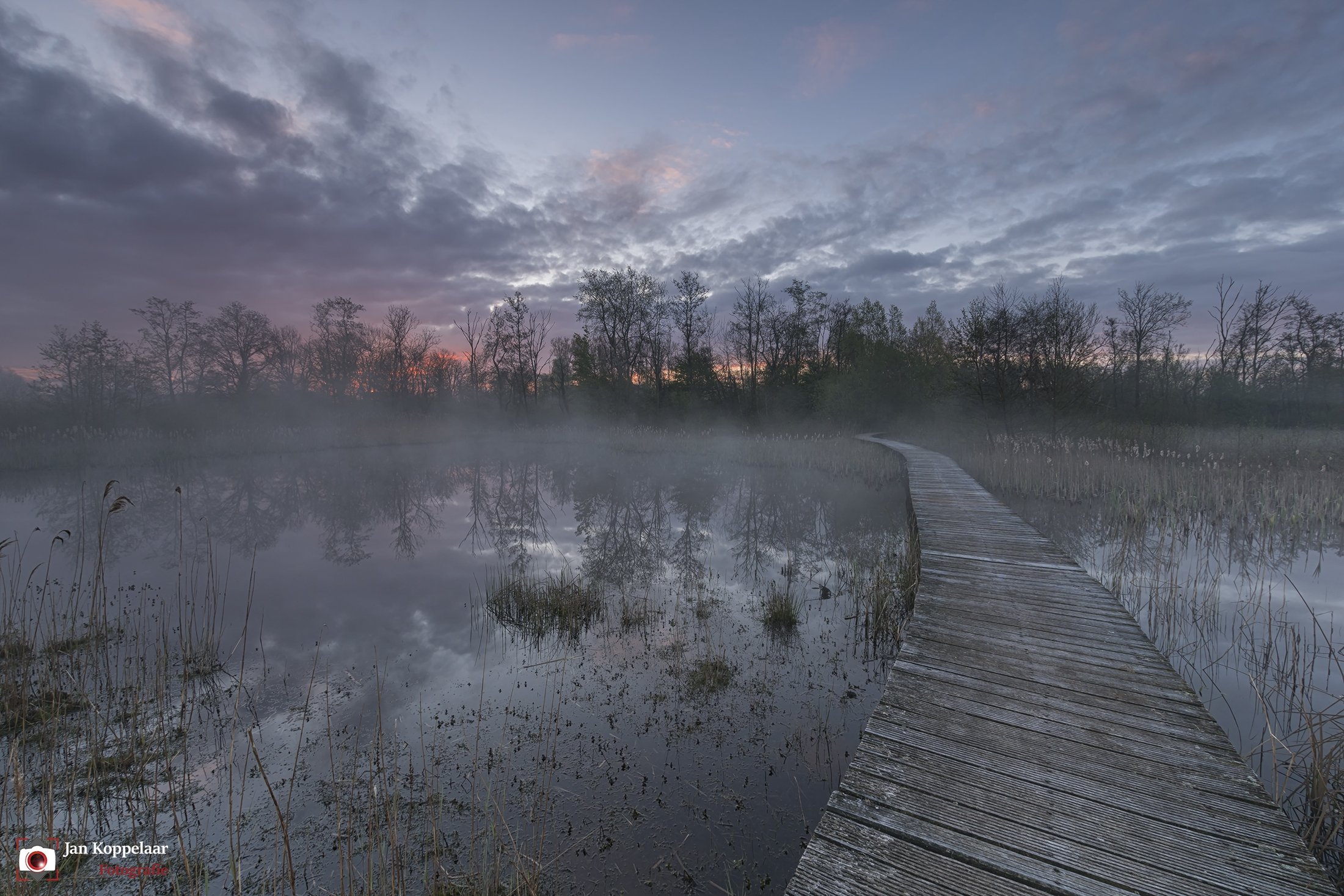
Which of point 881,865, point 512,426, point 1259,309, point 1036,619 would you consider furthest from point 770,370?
point 881,865

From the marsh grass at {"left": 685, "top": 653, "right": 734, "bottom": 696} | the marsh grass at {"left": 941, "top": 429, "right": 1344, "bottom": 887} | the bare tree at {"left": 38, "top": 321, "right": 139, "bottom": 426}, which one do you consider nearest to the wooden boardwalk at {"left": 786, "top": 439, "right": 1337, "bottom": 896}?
the marsh grass at {"left": 941, "top": 429, "right": 1344, "bottom": 887}

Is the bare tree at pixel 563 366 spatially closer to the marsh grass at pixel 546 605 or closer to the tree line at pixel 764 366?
the tree line at pixel 764 366

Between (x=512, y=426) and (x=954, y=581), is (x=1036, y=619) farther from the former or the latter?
(x=512, y=426)

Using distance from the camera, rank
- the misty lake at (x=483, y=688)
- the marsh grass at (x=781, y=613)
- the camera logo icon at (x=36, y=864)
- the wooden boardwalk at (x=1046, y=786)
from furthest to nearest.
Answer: the marsh grass at (x=781, y=613), the misty lake at (x=483, y=688), the camera logo icon at (x=36, y=864), the wooden boardwalk at (x=1046, y=786)

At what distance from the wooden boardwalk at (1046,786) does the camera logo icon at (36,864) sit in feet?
9.14

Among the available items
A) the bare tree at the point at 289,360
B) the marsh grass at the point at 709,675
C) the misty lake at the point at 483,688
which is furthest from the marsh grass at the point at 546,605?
the bare tree at the point at 289,360

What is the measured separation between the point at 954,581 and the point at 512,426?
101 ft

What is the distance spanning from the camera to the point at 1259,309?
2577 centimetres

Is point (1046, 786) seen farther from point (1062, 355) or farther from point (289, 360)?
point (289, 360)

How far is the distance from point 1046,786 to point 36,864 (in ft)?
13.5

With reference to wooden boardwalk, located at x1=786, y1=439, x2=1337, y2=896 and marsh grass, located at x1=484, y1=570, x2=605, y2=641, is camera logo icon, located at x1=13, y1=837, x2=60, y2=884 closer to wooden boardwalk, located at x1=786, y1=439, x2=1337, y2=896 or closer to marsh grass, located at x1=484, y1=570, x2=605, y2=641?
wooden boardwalk, located at x1=786, y1=439, x2=1337, y2=896

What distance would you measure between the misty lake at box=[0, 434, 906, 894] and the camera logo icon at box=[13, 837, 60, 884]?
0.53ft

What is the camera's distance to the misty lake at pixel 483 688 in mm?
2508

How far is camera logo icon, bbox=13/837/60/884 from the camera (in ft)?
6.05
